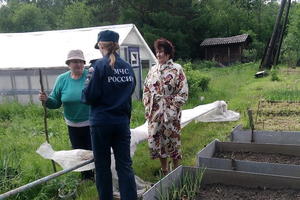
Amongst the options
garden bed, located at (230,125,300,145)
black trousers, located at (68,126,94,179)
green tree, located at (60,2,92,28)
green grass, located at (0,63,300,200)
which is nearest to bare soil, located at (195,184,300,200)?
green grass, located at (0,63,300,200)

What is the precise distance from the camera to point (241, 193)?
10.5ft

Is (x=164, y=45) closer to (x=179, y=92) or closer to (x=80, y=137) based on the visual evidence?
(x=179, y=92)

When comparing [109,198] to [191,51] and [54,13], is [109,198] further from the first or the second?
[54,13]

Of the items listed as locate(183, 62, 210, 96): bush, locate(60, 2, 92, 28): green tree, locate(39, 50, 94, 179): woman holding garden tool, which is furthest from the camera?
locate(60, 2, 92, 28): green tree

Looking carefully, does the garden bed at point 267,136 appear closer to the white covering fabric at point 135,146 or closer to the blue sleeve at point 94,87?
the white covering fabric at point 135,146

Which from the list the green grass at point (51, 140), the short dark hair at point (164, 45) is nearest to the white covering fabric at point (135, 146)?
the green grass at point (51, 140)

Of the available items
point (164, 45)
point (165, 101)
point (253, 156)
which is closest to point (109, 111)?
point (165, 101)

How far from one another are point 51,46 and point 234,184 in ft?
28.4

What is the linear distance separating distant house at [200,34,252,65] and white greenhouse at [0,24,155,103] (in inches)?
760

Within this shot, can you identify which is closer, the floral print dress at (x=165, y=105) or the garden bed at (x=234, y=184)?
the garden bed at (x=234, y=184)

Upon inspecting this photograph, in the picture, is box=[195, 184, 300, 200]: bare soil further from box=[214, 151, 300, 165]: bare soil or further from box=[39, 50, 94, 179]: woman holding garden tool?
box=[39, 50, 94, 179]: woman holding garden tool

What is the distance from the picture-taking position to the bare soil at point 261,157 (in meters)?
4.12

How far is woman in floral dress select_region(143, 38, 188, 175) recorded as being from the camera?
3.73 meters

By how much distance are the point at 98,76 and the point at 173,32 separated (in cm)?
2489
